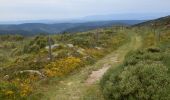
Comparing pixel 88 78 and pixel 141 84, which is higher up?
pixel 141 84

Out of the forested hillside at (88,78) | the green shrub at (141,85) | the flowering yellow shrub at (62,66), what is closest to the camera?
the green shrub at (141,85)

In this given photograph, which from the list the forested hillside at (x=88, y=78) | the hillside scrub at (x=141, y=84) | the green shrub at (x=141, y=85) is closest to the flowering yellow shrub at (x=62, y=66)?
the forested hillside at (x=88, y=78)

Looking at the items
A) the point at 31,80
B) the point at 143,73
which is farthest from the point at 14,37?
the point at 143,73

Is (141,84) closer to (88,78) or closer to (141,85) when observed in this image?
(141,85)

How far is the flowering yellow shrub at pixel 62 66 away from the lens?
2003 cm

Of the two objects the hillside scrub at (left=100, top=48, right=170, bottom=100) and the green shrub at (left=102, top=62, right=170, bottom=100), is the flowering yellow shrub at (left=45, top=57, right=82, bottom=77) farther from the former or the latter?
the green shrub at (left=102, top=62, right=170, bottom=100)

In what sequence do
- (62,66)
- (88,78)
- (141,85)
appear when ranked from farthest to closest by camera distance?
(62,66) → (88,78) → (141,85)

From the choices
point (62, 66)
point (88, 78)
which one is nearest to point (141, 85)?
point (88, 78)

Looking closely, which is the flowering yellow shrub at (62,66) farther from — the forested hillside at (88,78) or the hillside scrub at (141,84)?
the hillside scrub at (141,84)

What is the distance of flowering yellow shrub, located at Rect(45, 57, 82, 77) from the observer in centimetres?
2003

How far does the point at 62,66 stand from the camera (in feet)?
70.7

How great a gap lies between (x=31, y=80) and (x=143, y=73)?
732cm

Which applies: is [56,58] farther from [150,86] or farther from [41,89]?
[150,86]

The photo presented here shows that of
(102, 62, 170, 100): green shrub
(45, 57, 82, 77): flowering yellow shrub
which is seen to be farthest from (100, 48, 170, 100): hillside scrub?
(45, 57, 82, 77): flowering yellow shrub
